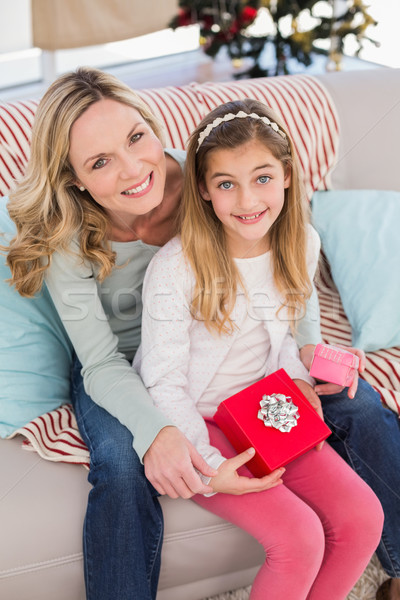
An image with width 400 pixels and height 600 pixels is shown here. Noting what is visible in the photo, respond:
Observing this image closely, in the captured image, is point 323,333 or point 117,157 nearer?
point 117,157

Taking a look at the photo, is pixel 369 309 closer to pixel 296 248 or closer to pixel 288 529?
pixel 296 248

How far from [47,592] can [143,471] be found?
1.01 feet

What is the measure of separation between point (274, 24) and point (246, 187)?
2.83 metres

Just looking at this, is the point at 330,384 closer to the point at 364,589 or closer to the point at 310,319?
the point at 310,319

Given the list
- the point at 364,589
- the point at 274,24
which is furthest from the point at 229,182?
the point at 274,24

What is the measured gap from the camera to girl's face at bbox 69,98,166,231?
130 centimetres

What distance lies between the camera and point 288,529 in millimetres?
1189

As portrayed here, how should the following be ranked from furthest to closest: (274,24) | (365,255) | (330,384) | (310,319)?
(274,24) → (365,255) → (310,319) → (330,384)

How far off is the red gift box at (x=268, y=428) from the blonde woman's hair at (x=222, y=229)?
185 mm

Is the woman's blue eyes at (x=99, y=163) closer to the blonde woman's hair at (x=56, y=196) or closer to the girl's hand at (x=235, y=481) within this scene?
the blonde woman's hair at (x=56, y=196)

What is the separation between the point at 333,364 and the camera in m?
1.35

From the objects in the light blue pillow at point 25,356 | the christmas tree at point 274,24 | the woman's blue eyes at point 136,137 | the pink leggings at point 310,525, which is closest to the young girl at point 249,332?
the pink leggings at point 310,525

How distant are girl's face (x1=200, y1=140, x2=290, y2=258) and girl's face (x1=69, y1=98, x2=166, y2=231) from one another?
13 cm

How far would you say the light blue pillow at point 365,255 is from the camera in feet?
5.37
